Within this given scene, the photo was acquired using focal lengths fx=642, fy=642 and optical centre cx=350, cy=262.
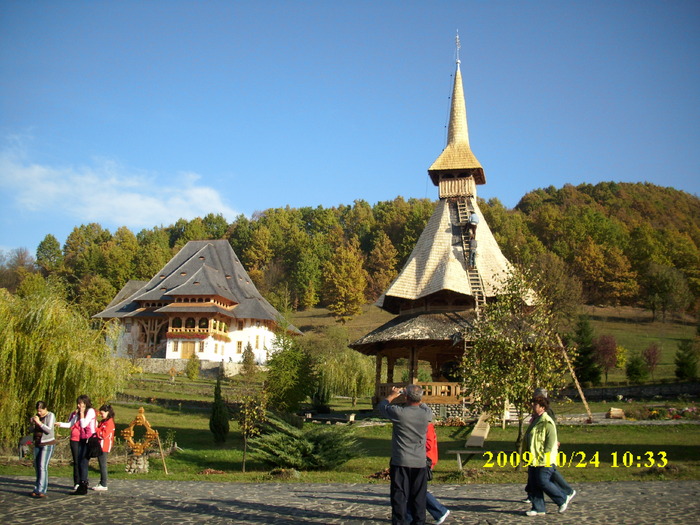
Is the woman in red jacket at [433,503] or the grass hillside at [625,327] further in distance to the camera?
the grass hillside at [625,327]

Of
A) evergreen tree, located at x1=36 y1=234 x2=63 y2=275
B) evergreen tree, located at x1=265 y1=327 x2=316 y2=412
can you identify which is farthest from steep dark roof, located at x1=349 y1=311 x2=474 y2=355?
evergreen tree, located at x1=36 y1=234 x2=63 y2=275

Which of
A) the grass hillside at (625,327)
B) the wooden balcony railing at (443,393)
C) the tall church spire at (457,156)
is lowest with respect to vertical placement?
the wooden balcony railing at (443,393)

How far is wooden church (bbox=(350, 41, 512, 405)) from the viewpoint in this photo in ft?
79.3

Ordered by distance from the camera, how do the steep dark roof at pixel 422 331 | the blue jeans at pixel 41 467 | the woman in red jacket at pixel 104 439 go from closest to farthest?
the blue jeans at pixel 41 467 < the woman in red jacket at pixel 104 439 < the steep dark roof at pixel 422 331

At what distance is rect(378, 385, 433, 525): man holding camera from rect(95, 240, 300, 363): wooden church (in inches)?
1774

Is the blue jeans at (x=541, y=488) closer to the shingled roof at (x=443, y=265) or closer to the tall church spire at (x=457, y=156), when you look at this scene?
the shingled roof at (x=443, y=265)

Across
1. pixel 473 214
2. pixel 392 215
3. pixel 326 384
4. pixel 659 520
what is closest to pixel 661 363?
pixel 473 214

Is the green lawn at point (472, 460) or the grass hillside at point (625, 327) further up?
the grass hillside at point (625, 327)

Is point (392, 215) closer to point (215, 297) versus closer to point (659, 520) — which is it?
point (215, 297)

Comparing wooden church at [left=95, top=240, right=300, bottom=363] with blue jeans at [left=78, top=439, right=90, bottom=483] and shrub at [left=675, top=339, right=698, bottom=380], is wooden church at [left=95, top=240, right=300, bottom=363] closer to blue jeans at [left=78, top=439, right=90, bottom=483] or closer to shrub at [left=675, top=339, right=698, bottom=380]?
shrub at [left=675, top=339, right=698, bottom=380]

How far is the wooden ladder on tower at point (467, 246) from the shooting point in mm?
25219

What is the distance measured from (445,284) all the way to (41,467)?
1757cm

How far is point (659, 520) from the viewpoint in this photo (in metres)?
7.71

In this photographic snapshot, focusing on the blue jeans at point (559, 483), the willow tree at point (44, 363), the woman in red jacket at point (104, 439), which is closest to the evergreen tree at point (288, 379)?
the willow tree at point (44, 363)
